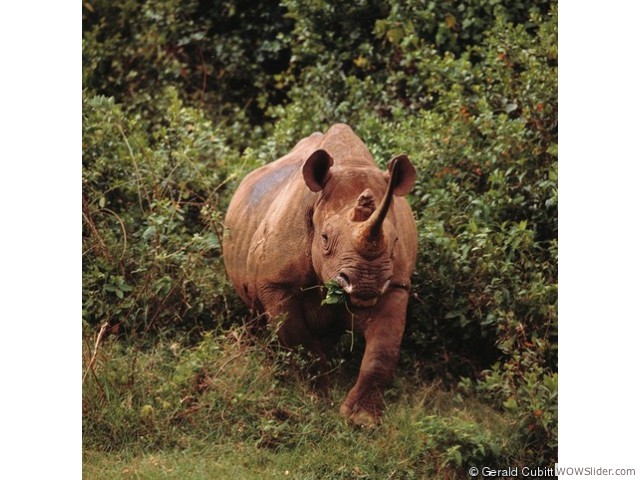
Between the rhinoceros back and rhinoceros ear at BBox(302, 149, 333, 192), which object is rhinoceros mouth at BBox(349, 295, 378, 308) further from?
the rhinoceros back

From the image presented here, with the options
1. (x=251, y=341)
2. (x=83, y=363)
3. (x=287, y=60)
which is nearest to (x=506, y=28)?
(x=287, y=60)

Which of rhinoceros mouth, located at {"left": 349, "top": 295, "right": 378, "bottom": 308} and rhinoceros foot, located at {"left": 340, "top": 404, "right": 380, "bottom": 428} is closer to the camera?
rhinoceros mouth, located at {"left": 349, "top": 295, "right": 378, "bottom": 308}

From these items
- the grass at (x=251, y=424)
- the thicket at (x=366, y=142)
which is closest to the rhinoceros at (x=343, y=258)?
the grass at (x=251, y=424)

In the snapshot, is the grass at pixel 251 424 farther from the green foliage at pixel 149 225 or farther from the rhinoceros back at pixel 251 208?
the rhinoceros back at pixel 251 208

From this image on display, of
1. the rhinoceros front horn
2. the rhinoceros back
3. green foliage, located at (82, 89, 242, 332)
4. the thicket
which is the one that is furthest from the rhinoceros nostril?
green foliage, located at (82, 89, 242, 332)

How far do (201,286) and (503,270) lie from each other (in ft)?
7.45

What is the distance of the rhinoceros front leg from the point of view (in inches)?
291

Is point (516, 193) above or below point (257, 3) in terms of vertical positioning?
below

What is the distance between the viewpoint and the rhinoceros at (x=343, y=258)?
6980mm

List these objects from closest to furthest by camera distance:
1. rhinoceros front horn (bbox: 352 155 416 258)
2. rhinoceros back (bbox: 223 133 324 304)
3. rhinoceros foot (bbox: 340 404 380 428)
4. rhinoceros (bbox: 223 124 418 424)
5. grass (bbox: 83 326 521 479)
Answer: rhinoceros front horn (bbox: 352 155 416 258)
grass (bbox: 83 326 521 479)
rhinoceros (bbox: 223 124 418 424)
rhinoceros foot (bbox: 340 404 380 428)
rhinoceros back (bbox: 223 133 324 304)

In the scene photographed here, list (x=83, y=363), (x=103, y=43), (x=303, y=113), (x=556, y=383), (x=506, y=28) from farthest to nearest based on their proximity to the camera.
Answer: (x=103, y=43), (x=303, y=113), (x=506, y=28), (x=83, y=363), (x=556, y=383)

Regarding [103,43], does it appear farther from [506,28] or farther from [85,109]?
[506,28]

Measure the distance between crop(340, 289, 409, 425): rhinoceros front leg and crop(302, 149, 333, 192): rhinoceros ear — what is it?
825 mm

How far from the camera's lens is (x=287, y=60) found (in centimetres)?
1334
